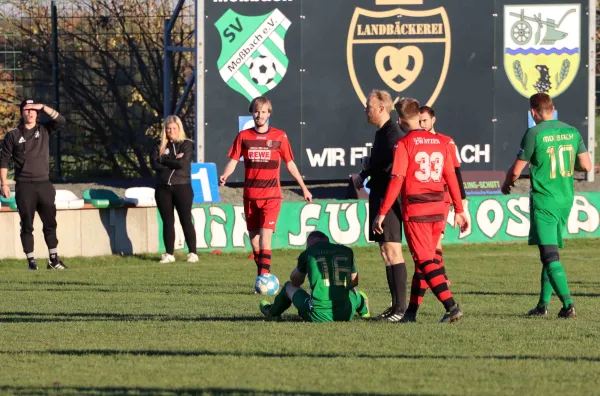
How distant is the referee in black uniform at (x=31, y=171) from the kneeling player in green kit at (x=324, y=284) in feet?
22.7

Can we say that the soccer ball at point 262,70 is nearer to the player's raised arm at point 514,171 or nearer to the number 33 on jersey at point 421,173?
the player's raised arm at point 514,171

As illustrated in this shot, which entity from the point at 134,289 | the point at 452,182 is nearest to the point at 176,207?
the point at 134,289

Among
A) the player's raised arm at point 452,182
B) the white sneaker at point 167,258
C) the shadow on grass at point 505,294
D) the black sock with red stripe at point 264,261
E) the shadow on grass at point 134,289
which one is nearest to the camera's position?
the player's raised arm at point 452,182

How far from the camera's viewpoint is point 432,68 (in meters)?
20.9

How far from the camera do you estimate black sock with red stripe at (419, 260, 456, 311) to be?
380 inches

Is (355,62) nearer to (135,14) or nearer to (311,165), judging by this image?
(311,165)

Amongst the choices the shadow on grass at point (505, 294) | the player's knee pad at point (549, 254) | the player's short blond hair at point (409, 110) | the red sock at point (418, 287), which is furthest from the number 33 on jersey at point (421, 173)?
the shadow on grass at point (505, 294)

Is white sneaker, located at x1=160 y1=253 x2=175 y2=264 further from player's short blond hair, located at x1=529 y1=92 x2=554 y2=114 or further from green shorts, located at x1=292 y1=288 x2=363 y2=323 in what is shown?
player's short blond hair, located at x1=529 y1=92 x2=554 y2=114

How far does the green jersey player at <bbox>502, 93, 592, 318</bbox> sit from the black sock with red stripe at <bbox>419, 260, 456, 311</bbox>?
4.10 feet

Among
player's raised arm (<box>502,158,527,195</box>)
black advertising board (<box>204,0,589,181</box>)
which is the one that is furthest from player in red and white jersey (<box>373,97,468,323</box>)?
black advertising board (<box>204,0,589,181</box>)

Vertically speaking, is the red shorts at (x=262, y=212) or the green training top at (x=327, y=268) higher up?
the red shorts at (x=262, y=212)

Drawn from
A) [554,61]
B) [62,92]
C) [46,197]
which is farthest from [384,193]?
[62,92]

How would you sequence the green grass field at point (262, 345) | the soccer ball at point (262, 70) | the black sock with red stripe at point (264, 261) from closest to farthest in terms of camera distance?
the green grass field at point (262, 345)
the black sock with red stripe at point (264, 261)
the soccer ball at point (262, 70)

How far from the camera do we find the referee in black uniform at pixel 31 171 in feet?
52.6
